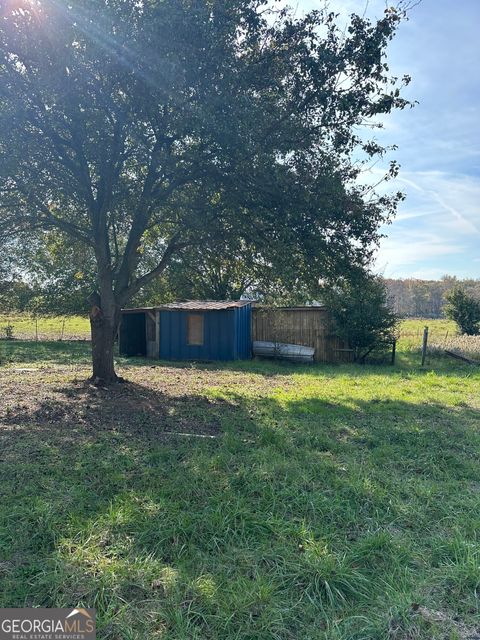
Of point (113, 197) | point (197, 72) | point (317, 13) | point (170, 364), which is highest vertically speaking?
point (317, 13)

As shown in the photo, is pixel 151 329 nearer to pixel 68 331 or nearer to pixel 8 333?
pixel 8 333

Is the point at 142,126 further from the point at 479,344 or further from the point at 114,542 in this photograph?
the point at 479,344

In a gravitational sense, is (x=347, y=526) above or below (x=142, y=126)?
below

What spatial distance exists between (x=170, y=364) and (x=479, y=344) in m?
9.87

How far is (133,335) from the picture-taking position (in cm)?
1602

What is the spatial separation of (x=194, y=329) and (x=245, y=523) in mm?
12313

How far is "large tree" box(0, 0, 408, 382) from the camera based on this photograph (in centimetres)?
533

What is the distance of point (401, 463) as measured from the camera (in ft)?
13.3

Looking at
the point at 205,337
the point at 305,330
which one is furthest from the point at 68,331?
the point at 305,330

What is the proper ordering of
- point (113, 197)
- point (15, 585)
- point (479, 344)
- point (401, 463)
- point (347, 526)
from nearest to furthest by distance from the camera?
point (15, 585)
point (347, 526)
point (401, 463)
point (113, 197)
point (479, 344)

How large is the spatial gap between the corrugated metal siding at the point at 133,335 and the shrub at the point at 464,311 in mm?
13410

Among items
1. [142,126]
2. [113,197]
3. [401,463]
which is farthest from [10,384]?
[401,463]

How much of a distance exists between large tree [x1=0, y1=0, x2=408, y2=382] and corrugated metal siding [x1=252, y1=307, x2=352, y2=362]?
23.9ft

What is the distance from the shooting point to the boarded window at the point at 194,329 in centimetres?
1489
